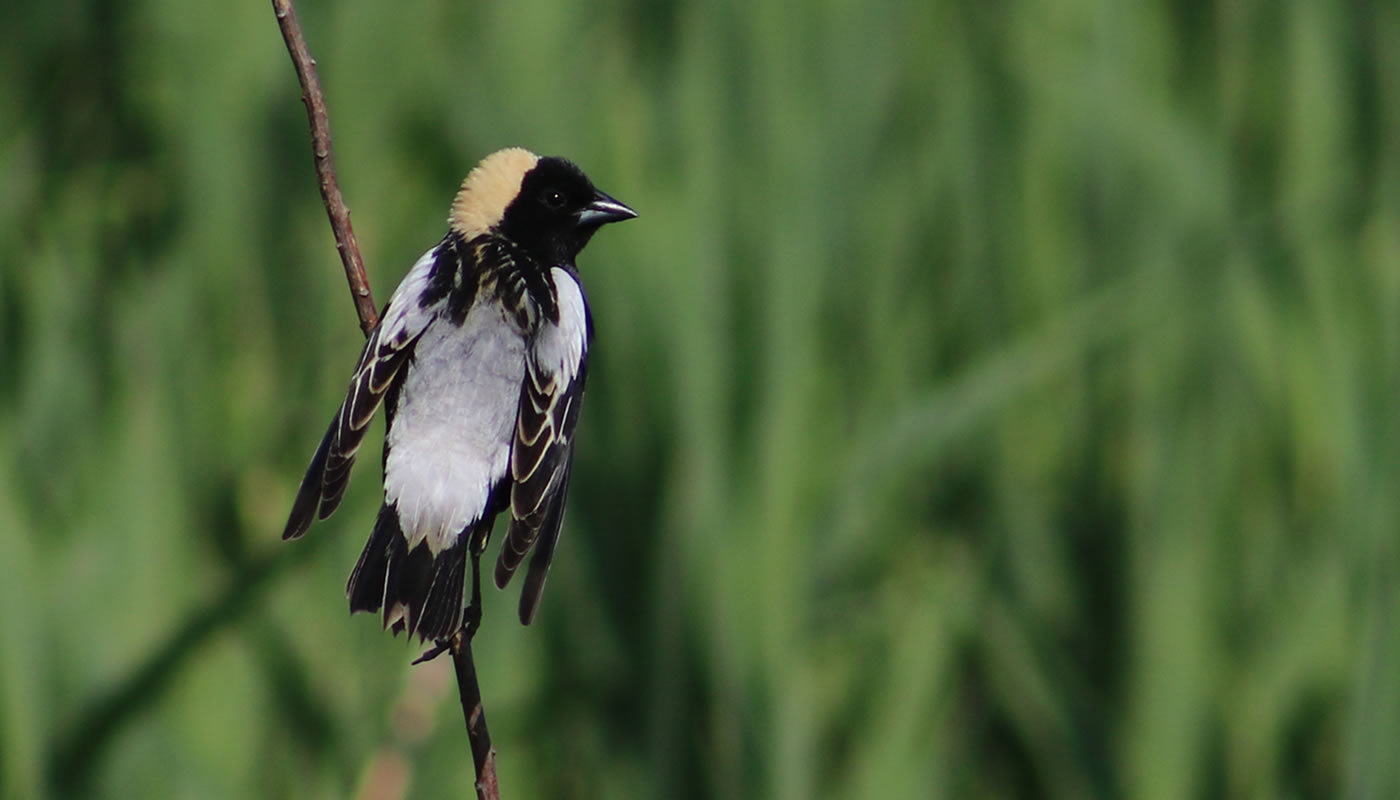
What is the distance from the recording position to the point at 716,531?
2.03m

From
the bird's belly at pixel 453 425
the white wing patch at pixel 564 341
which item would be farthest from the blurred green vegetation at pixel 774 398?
the bird's belly at pixel 453 425

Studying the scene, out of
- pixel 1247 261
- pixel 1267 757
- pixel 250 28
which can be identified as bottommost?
pixel 1267 757

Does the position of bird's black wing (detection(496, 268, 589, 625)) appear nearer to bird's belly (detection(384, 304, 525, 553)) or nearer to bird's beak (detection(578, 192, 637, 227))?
bird's belly (detection(384, 304, 525, 553))

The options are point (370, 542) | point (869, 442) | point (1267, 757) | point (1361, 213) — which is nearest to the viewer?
point (370, 542)

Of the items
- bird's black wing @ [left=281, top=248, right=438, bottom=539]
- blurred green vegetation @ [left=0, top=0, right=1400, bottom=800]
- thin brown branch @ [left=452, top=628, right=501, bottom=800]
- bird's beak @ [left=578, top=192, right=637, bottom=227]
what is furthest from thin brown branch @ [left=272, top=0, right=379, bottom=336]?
blurred green vegetation @ [left=0, top=0, right=1400, bottom=800]

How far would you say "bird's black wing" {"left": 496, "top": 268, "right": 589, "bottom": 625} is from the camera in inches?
60.7

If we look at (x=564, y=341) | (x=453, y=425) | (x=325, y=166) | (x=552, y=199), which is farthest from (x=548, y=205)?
(x=325, y=166)

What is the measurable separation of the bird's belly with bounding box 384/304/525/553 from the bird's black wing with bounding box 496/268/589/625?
19 millimetres

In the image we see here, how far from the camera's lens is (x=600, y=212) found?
6.21ft

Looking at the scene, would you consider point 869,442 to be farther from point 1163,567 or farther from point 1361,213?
point 1361,213

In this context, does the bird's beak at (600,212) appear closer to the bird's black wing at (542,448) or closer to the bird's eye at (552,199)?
the bird's eye at (552,199)

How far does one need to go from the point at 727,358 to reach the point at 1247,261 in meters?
0.89

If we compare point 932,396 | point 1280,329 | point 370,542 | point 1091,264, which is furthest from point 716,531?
point 1280,329

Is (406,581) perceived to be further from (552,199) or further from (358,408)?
(552,199)
